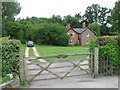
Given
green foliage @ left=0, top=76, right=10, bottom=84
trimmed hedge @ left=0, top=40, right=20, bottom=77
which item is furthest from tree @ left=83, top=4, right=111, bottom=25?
green foliage @ left=0, top=76, right=10, bottom=84

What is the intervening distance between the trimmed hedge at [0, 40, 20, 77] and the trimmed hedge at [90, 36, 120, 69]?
3.66m

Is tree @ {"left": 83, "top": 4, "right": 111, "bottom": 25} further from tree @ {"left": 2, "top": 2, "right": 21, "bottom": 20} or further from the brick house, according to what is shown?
tree @ {"left": 2, "top": 2, "right": 21, "bottom": 20}

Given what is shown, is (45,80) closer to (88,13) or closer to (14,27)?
(14,27)

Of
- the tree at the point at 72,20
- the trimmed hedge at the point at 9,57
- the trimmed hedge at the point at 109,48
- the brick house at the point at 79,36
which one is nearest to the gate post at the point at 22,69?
the trimmed hedge at the point at 9,57

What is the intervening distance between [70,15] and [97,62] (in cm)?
5218

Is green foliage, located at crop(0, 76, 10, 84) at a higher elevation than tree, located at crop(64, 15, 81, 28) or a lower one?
lower

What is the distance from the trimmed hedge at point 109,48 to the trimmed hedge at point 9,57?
366 cm

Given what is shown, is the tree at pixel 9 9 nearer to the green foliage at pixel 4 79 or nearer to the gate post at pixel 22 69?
the gate post at pixel 22 69

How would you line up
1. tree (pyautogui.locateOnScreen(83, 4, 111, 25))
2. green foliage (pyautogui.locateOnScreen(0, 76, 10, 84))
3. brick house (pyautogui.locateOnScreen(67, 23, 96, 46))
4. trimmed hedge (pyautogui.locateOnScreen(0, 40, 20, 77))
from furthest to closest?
tree (pyautogui.locateOnScreen(83, 4, 111, 25)) < brick house (pyautogui.locateOnScreen(67, 23, 96, 46)) < trimmed hedge (pyautogui.locateOnScreen(0, 40, 20, 77)) < green foliage (pyautogui.locateOnScreen(0, 76, 10, 84))

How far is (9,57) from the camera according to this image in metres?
5.38

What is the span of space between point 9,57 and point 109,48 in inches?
179

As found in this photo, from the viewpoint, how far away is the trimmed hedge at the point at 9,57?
5332 millimetres

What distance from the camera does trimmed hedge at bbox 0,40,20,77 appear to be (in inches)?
210

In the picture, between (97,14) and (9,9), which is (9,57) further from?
(97,14)
